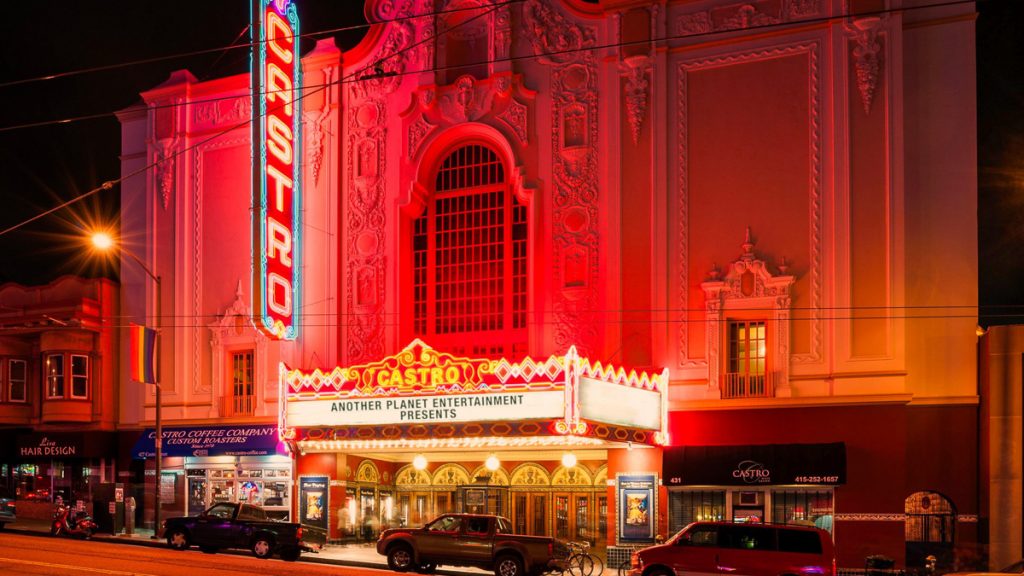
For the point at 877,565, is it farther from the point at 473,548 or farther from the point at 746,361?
the point at 473,548

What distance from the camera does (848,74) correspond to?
26.9m

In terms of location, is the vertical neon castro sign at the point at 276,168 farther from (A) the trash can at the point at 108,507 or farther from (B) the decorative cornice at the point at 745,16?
(B) the decorative cornice at the point at 745,16

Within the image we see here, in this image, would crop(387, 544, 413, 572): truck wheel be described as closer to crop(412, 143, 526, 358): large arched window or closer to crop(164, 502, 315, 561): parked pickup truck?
crop(164, 502, 315, 561): parked pickup truck

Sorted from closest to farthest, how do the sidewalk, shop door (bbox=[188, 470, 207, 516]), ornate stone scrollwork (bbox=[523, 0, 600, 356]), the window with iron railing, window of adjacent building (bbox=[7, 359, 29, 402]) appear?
the sidewalk, the window with iron railing, ornate stone scrollwork (bbox=[523, 0, 600, 356]), shop door (bbox=[188, 470, 207, 516]), window of adjacent building (bbox=[7, 359, 29, 402])

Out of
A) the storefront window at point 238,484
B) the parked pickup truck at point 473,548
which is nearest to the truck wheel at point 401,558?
the parked pickup truck at point 473,548

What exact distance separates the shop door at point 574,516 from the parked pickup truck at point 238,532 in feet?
25.8

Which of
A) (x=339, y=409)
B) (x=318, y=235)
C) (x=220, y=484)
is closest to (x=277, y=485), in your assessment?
(x=220, y=484)

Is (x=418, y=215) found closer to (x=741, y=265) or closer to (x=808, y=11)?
(x=741, y=265)

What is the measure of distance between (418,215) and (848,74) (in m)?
12.1

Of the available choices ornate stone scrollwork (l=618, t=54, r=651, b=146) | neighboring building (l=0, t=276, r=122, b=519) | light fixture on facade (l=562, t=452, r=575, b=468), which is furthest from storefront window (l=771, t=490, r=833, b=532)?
neighboring building (l=0, t=276, r=122, b=519)

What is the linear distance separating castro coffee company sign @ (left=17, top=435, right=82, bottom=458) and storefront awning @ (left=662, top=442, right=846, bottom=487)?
18.8 m

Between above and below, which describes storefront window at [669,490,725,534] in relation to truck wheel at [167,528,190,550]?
above

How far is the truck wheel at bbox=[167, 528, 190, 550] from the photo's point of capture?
27.7m

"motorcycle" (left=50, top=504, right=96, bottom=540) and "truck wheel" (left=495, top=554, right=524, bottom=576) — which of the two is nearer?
"truck wheel" (left=495, top=554, right=524, bottom=576)
